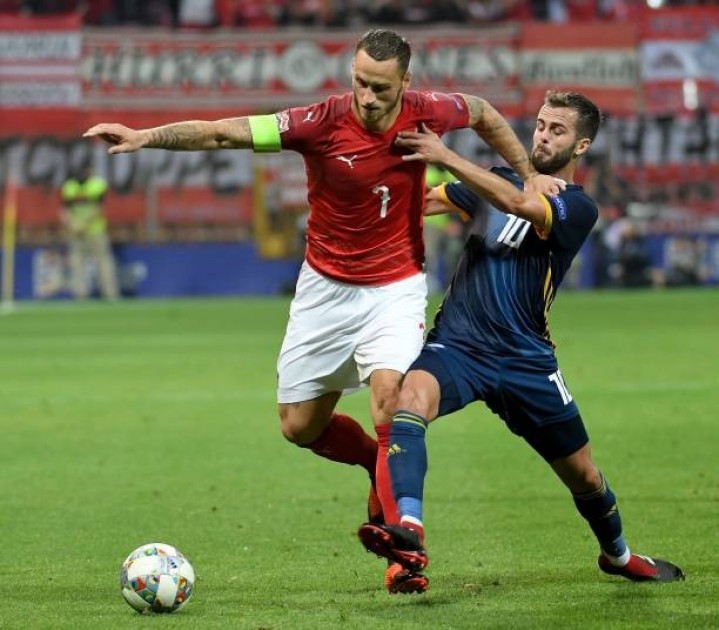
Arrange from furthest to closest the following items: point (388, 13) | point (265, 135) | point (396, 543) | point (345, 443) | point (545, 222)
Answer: point (388, 13) → point (345, 443) → point (265, 135) → point (545, 222) → point (396, 543)

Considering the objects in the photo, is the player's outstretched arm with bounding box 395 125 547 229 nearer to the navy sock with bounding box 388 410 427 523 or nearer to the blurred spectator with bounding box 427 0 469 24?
the navy sock with bounding box 388 410 427 523

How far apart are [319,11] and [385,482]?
23766 millimetres

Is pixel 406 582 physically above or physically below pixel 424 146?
below

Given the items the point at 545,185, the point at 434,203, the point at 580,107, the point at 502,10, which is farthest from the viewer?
the point at 502,10

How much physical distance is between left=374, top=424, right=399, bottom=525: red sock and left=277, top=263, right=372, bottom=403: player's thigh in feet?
1.69

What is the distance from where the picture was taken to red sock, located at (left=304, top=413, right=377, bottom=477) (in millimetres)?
7297

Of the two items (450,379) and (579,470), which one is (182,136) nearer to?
(450,379)

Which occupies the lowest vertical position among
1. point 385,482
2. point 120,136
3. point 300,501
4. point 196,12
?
point 300,501

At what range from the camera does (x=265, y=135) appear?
21.2 feet

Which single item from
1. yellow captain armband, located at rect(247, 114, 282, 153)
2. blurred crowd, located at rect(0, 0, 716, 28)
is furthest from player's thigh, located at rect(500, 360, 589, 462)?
blurred crowd, located at rect(0, 0, 716, 28)

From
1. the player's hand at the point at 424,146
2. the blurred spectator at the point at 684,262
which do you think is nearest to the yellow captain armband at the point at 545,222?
the player's hand at the point at 424,146

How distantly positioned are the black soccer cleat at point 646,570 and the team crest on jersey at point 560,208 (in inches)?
55.6

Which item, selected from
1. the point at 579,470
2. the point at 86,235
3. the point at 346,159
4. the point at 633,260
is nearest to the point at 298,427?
the point at 346,159

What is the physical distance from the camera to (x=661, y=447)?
34.7 ft
